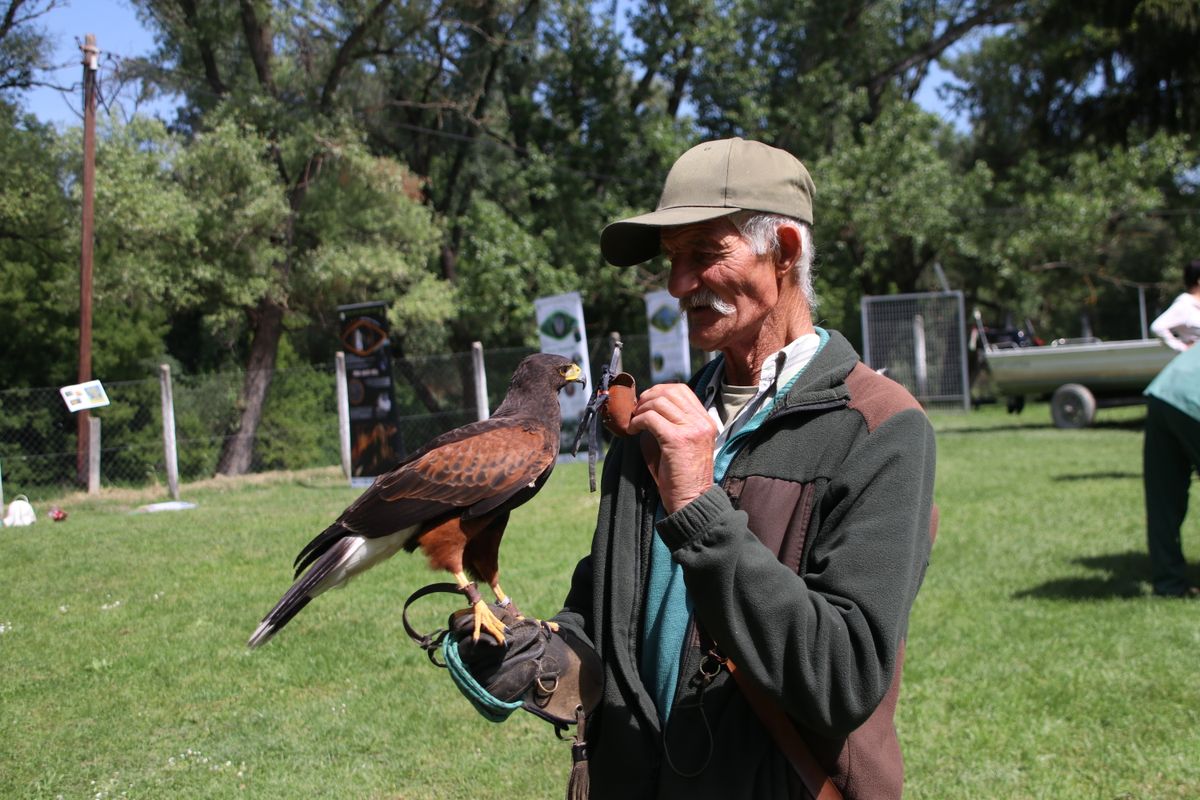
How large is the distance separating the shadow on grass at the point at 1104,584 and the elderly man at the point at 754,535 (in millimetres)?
5530

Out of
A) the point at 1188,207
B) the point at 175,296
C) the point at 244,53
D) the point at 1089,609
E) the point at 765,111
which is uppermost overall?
the point at 244,53

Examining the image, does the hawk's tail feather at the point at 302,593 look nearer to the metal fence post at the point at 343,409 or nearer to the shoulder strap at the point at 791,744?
the shoulder strap at the point at 791,744

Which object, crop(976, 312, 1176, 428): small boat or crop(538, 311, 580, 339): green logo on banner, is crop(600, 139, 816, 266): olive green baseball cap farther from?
crop(976, 312, 1176, 428): small boat

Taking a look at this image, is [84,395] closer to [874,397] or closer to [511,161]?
[874,397]

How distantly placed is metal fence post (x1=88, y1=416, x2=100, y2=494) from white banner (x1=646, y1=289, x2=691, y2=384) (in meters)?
7.93

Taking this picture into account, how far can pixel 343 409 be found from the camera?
47.1 feet

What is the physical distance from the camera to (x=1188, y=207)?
79.8ft

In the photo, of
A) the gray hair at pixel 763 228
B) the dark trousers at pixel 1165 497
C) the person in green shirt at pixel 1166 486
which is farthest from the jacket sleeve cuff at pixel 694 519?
the dark trousers at pixel 1165 497

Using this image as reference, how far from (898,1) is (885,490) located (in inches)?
963

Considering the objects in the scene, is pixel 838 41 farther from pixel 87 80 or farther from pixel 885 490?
pixel 885 490

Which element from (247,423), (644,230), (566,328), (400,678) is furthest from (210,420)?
(644,230)

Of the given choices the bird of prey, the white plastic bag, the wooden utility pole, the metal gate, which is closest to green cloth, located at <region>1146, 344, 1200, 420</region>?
the bird of prey

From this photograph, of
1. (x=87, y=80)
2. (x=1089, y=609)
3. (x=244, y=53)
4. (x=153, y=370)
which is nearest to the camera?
(x=1089, y=609)

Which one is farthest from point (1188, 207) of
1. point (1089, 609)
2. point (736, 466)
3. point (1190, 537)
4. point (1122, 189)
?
point (736, 466)
